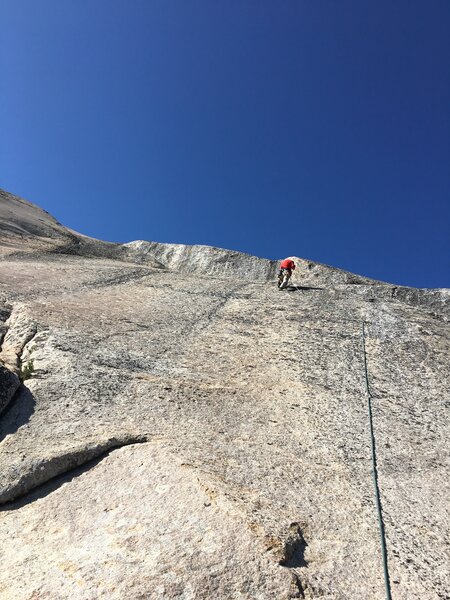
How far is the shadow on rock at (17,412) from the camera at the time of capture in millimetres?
6605

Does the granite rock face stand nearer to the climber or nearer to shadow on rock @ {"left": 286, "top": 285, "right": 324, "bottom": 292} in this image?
shadow on rock @ {"left": 286, "top": 285, "right": 324, "bottom": 292}

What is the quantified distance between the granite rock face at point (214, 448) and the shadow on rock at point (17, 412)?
0.09 feet

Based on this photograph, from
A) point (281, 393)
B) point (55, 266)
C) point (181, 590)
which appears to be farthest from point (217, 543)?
point (55, 266)

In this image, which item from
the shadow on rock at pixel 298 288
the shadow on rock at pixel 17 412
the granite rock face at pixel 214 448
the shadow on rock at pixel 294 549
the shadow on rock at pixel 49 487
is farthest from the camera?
the shadow on rock at pixel 298 288

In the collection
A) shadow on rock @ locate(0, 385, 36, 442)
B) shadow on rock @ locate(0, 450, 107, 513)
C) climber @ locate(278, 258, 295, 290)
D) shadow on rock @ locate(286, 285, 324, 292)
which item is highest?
climber @ locate(278, 258, 295, 290)

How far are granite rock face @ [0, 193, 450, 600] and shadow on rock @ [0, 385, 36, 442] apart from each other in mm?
28

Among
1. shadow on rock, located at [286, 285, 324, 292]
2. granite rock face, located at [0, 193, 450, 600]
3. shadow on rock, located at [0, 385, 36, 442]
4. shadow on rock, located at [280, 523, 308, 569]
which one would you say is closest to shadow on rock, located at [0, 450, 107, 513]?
granite rock face, located at [0, 193, 450, 600]

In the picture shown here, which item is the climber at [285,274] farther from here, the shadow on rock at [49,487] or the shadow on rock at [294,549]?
the shadow on rock at [294,549]

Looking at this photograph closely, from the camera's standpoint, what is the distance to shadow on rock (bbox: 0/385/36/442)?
6605 mm

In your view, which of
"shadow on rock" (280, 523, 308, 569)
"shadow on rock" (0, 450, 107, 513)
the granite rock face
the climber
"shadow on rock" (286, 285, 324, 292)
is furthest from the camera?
the climber

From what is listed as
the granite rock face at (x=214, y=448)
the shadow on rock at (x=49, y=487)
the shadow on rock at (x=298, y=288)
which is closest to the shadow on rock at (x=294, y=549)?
the granite rock face at (x=214, y=448)

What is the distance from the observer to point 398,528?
5.70 metres

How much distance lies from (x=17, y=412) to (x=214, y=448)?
9.91 feet

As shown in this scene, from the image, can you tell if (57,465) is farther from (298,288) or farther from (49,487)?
(298,288)
